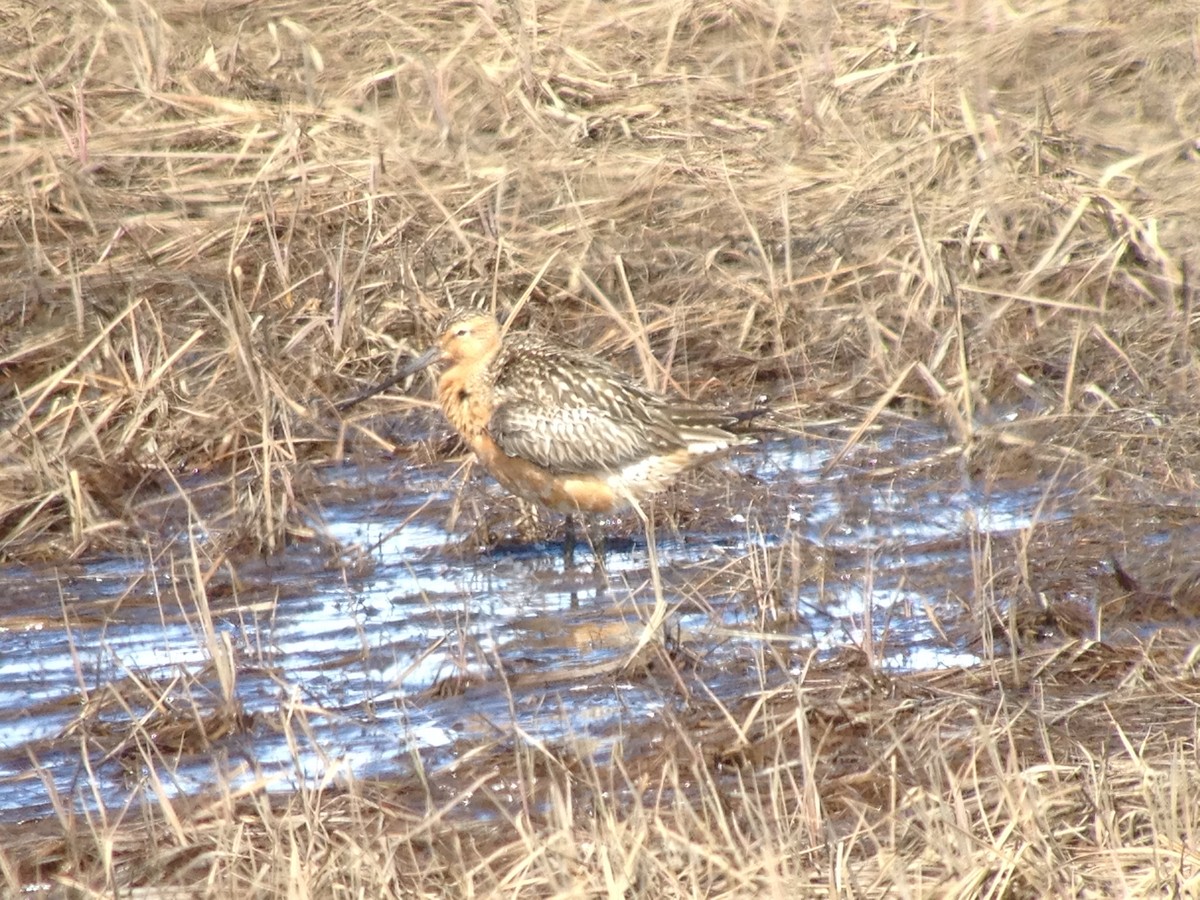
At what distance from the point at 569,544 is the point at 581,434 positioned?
1.34 feet

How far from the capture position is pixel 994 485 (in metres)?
7.01

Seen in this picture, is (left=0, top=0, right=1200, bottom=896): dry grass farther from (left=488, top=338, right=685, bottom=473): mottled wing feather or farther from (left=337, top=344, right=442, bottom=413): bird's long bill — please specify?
(left=488, top=338, right=685, bottom=473): mottled wing feather

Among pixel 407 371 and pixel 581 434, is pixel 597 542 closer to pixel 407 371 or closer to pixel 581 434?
pixel 581 434

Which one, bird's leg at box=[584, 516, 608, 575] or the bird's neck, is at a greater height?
the bird's neck

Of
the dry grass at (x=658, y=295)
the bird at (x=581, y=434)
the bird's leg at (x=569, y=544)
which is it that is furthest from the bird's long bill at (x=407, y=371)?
the bird's leg at (x=569, y=544)

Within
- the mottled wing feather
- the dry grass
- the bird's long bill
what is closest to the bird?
the mottled wing feather

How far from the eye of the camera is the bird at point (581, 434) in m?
6.91

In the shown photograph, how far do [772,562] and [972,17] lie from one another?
5.16m

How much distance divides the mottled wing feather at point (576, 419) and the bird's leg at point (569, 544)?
0.22m

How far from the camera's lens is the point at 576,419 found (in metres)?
6.98

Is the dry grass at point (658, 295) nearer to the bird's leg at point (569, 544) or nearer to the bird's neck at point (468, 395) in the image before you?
the bird's neck at point (468, 395)

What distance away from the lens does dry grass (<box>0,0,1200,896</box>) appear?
400 cm

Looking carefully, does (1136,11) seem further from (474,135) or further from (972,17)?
(474,135)

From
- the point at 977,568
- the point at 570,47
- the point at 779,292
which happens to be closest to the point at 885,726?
the point at 977,568
